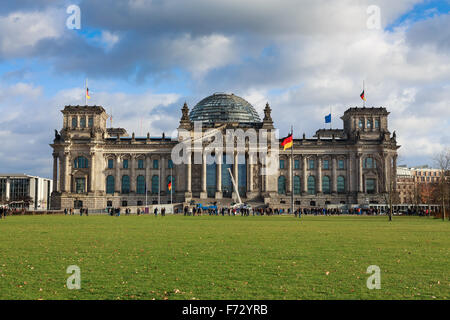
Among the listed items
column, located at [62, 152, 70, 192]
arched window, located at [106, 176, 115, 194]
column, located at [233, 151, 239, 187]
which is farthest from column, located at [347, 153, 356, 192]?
column, located at [62, 152, 70, 192]

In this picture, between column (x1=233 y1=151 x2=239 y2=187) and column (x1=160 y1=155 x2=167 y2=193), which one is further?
column (x1=160 y1=155 x2=167 y2=193)

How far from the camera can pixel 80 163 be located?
4444 inches

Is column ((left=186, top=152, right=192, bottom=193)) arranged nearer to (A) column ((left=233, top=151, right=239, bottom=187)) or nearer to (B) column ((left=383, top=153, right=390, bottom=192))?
(A) column ((left=233, top=151, right=239, bottom=187))

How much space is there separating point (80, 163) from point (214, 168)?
32.4m

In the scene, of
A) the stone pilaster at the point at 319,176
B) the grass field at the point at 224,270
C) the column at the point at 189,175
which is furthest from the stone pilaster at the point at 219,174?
the grass field at the point at 224,270

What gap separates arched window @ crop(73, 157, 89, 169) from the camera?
11262 cm

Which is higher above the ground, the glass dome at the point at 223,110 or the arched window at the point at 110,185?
the glass dome at the point at 223,110

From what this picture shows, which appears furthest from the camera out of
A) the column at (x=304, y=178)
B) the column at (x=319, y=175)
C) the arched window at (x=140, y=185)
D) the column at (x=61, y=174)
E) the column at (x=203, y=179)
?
the arched window at (x=140, y=185)

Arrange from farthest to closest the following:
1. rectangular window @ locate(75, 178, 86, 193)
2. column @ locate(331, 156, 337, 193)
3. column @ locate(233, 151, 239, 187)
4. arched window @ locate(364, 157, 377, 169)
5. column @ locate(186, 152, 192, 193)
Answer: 1. column @ locate(331, 156, 337, 193)
2. arched window @ locate(364, 157, 377, 169)
3. rectangular window @ locate(75, 178, 86, 193)
4. column @ locate(233, 151, 239, 187)
5. column @ locate(186, 152, 192, 193)

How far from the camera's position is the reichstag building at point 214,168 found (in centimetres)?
11181

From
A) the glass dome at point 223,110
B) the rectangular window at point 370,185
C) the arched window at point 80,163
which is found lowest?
the rectangular window at point 370,185

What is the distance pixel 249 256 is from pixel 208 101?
11324 centimetres

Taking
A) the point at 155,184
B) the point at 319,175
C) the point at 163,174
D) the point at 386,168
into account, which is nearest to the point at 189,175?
the point at 163,174

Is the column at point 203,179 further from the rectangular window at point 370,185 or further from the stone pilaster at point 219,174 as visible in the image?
the rectangular window at point 370,185
